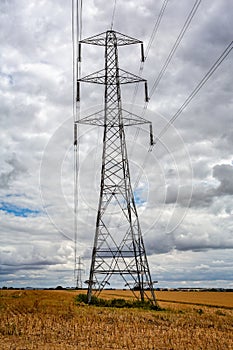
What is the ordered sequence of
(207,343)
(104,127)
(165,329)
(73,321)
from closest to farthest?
1. (207,343)
2. (165,329)
3. (73,321)
4. (104,127)

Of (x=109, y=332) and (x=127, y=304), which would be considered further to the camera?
(x=127, y=304)

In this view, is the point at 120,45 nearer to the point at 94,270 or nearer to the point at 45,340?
the point at 94,270

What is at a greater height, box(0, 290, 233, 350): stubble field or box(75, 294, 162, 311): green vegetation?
box(75, 294, 162, 311): green vegetation

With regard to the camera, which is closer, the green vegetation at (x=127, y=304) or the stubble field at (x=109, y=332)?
the stubble field at (x=109, y=332)

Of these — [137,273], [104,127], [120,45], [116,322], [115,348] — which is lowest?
[115,348]

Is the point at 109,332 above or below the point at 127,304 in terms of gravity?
below

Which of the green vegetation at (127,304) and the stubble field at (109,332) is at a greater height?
the green vegetation at (127,304)

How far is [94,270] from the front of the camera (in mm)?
38719

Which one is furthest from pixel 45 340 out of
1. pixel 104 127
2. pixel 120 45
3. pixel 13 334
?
pixel 120 45

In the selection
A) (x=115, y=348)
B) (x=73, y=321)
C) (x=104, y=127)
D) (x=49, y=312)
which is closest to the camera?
(x=115, y=348)

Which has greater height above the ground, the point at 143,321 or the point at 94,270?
the point at 94,270

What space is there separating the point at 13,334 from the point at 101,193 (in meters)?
18.0

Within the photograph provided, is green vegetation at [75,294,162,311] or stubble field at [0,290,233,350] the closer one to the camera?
stubble field at [0,290,233,350]

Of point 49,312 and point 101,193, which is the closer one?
point 49,312
